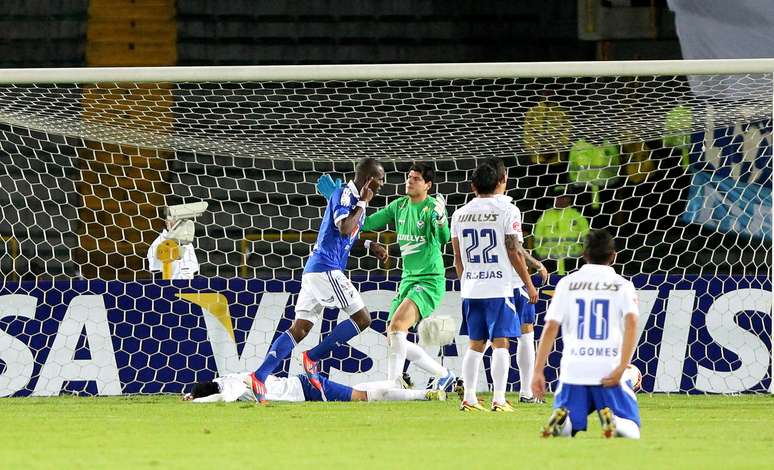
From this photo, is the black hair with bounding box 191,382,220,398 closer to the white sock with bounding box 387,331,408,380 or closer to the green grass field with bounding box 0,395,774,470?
the green grass field with bounding box 0,395,774,470

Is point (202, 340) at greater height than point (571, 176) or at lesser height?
lesser

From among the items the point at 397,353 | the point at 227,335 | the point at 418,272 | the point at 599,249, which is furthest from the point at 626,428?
the point at 227,335

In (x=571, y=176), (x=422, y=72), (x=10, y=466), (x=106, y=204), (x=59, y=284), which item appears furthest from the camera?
(x=106, y=204)

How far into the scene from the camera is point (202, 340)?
1001 centimetres

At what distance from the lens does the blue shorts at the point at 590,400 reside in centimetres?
589

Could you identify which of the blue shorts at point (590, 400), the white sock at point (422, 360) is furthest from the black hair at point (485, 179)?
the blue shorts at point (590, 400)

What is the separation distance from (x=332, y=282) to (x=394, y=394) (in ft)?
2.89

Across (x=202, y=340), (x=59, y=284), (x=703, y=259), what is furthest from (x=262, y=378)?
(x=703, y=259)

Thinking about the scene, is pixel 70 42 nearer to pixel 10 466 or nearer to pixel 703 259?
pixel 703 259

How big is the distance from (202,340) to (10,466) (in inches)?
197

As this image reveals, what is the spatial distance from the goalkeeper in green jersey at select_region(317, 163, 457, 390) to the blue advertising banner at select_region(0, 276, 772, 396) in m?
0.83

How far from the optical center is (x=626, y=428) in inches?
234

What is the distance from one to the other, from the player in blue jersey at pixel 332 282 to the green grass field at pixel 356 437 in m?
0.36

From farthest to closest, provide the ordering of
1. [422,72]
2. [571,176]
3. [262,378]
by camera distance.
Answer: [571,176] → [422,72] → [262,378]
